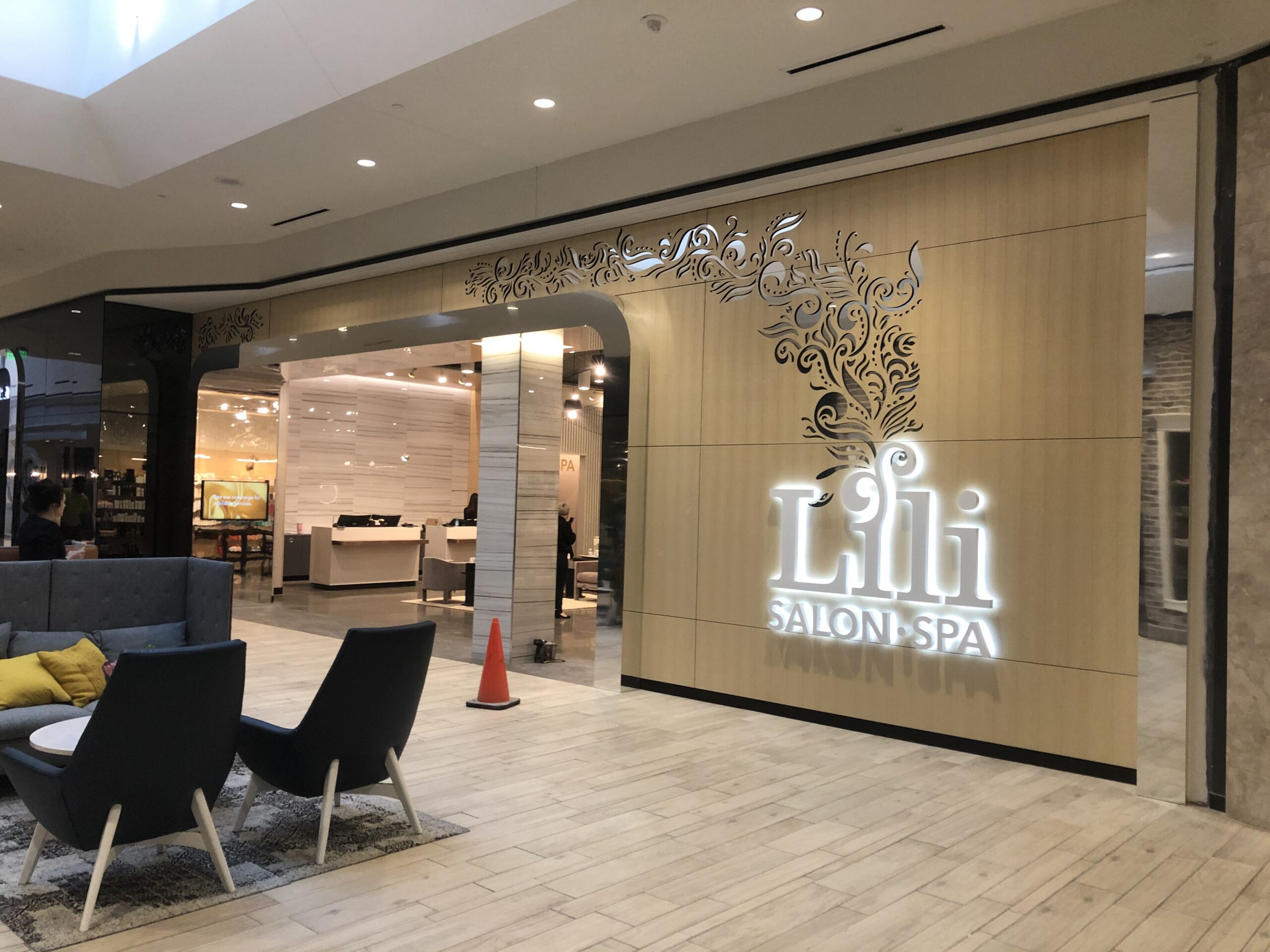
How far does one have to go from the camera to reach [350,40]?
241 inches

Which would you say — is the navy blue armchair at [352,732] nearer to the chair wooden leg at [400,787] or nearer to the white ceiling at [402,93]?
the chair wooden leg at [400,787]

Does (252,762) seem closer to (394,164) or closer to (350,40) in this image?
(350,40)

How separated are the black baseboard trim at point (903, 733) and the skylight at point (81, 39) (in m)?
6.15

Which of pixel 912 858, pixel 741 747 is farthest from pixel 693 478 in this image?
pixel 912 858

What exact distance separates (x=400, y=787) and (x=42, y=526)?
12.5 feet

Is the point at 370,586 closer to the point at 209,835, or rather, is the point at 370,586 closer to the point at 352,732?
the point at 352,732

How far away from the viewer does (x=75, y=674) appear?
5.11 meters

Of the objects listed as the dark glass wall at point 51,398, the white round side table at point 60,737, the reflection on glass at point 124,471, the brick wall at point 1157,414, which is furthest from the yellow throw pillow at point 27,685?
the dark glass wall at point 51,398

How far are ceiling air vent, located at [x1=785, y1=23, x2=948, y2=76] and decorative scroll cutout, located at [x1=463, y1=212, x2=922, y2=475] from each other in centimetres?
120

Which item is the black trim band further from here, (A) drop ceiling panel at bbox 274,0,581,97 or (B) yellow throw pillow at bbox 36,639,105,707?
(B) yellow throw pillow at bbox 36,639,105,707

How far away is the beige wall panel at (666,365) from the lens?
7.55m

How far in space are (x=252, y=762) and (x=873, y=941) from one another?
2.73 m

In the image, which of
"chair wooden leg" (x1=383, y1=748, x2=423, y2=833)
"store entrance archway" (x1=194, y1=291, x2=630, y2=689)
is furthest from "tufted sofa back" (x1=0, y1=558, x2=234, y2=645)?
"store entrance archway" (x1=194, y1=291, x2=630, y2=689)

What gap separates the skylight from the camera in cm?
714
